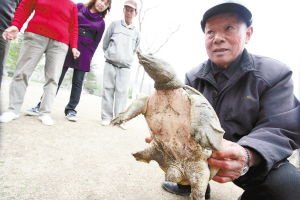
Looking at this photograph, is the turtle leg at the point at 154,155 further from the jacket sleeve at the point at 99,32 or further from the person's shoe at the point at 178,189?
the jacket sleeve at the point at 99,32

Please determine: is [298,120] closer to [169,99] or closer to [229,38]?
[229,38]

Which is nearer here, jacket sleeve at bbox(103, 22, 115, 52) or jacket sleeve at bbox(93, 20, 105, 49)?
jacket sleeve at bbox(93, 20, 105, 49)

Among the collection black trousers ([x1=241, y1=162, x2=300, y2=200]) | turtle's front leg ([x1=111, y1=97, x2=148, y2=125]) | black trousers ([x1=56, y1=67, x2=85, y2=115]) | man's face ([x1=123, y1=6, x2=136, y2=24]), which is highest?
man's face ([x1=123, y1=6, x2=136, y2=24])

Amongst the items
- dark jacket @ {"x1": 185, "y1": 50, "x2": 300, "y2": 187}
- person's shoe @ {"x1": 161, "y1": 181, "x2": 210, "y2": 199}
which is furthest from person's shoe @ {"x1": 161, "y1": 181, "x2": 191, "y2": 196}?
dark jacket @ {"x1": 185, "y1": 50, "x2": 300, "y2": 187}

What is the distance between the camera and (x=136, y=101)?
109 centimetres

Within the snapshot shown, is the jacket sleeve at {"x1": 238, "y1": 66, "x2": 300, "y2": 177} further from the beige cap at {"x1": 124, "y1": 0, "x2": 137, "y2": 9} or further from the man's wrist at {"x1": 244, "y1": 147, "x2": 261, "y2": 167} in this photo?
the beige cap at {"x1": 124, "y1": 0, "x2": 137, "y2": 9}

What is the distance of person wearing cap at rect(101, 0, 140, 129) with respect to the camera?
342 centimetres

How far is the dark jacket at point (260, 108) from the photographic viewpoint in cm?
114

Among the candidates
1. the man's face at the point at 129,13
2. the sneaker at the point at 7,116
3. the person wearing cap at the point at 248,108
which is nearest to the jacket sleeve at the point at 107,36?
the man's face at the point at 129,13

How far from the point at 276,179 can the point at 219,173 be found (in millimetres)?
370

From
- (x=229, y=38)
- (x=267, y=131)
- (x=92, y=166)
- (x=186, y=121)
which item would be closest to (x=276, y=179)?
(x=267, y=131)

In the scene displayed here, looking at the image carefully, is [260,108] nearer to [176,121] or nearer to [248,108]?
[248,108]

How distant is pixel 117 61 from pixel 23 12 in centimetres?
135

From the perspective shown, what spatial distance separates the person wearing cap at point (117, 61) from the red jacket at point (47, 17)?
85 cm
